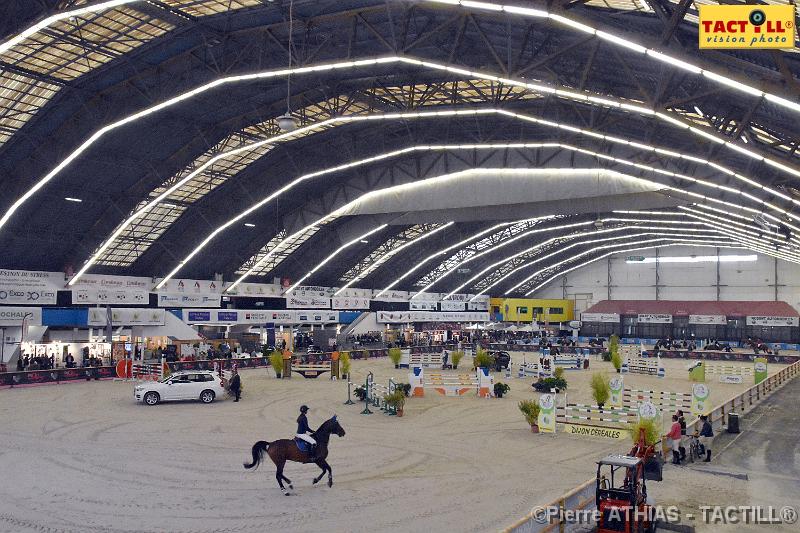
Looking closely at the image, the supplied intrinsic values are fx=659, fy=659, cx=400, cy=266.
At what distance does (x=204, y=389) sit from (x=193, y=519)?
17536mm

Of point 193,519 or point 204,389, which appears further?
point 204,389

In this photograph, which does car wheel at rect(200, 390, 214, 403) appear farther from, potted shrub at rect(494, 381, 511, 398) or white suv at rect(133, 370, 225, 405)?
potted shrub at rect(494, 381, 511, 398)

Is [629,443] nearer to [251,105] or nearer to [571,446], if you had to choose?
[571,446]

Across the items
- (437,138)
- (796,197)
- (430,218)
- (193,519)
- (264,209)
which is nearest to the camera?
(193,519)

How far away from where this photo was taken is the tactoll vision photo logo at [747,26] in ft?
36.4

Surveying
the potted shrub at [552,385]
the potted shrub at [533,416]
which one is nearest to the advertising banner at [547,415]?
the potted shrub at [533,416]

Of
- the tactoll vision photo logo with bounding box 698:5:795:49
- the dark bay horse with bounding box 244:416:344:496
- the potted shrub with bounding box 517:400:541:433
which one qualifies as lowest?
the potted shrub with bounding box 517:400:541:433

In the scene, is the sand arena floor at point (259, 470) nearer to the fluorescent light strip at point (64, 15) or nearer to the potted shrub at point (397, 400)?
the potted shrub at point (397, 400)

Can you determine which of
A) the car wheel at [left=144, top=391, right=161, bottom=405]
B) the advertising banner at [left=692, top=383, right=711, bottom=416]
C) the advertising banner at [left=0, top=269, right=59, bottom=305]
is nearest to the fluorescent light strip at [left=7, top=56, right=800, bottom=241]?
the advertising banner at [left=0, top=269, right=59, bottom=305]

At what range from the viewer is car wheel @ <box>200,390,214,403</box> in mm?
29172

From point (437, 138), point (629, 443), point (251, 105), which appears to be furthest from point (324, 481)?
point (437, 138)

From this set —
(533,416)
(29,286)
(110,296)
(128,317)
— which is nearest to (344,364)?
(128,317)

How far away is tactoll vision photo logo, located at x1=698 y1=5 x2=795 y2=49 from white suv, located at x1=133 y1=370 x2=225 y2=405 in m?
24.3

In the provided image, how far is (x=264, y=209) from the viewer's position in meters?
48.1
